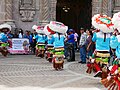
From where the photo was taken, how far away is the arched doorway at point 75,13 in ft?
99.7

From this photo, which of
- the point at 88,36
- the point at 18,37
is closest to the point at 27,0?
the point at 18,37

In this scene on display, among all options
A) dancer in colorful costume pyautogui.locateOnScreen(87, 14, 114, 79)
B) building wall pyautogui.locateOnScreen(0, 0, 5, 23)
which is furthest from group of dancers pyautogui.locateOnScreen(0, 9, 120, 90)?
building wall pyautogui.locateOnScreen(0, 0, 5, 23)

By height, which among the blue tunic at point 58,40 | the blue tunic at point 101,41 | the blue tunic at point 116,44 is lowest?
the blue tunic at point 58,40

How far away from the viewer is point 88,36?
17547 mm

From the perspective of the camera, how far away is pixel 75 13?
34.8 meters

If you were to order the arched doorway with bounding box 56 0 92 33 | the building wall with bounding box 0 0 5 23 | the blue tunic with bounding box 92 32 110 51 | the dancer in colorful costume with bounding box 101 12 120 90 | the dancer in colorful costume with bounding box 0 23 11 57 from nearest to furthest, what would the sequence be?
the dancer in colorful costume with bounding box 101 12 120 90 → the blue tunic with bounding box 92 32 110 51 → the dancer in colorful costume with bounding box 0 23 11 57 → the building wall with bounding box 0 0 5 23 → the arched doorway with bounding box 56 0 92 33

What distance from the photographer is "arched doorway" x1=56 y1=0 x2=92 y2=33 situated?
1196 inches

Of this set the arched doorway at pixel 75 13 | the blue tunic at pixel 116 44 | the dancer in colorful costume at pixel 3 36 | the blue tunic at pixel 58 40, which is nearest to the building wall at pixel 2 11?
the dancer in colorful costume at pixel 3 36

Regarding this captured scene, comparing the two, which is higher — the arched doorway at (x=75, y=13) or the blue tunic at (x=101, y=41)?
the blue tunic at (x=101, y=41)

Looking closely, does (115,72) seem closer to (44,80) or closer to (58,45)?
(44,80)

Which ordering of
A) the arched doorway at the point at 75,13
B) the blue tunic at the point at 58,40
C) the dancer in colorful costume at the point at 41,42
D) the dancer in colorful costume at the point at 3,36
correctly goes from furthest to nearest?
the arched doorway at the point at 75,13 → the dancer in colorful costume at the point at 3,36 → the dancer in colorful costume at the point at 41,42 → the blue tunic at the point at 58,40

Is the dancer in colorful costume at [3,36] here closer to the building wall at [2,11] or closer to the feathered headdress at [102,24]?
the building wall at [2,11]

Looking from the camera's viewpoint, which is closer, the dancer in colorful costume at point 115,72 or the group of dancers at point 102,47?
the dancer in colorful costume at point 115,72

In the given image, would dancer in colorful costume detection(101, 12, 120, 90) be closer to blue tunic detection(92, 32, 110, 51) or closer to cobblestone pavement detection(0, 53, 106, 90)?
cobblestone pavement detection(0, 53, 106, 90)
